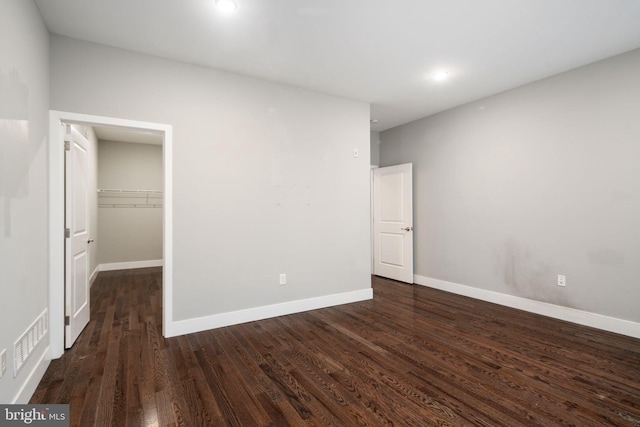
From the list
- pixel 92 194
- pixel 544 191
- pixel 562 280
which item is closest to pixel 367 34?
pixel 544 191

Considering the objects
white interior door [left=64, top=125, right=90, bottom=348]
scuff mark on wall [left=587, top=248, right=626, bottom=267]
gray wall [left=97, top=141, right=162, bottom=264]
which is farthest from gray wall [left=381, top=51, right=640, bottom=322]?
gray wall [left=97, top=141, right=162, bottom=264]

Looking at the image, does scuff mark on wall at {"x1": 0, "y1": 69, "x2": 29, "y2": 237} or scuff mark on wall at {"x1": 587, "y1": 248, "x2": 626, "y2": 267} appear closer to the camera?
scuff mark on wall at {"x1": 0, "y1": 69, "x2": 29, "y2": 237}

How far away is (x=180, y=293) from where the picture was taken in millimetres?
3164

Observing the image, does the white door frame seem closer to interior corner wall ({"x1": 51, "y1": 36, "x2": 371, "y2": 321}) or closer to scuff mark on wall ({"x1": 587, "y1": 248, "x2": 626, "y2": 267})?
interior corner wall ({"x1": 51, "y1": 36, "x2": 371, "y2": 321})

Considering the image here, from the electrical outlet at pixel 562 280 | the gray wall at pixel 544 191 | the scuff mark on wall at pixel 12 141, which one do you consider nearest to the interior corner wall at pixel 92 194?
the scuff mark on wall at pixel 12 141

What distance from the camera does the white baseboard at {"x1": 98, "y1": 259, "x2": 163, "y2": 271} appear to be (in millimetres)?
6585

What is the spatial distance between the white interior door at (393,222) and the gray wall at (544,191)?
0.29 metres

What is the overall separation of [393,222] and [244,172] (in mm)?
3071

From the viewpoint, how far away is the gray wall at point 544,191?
313 centimetres

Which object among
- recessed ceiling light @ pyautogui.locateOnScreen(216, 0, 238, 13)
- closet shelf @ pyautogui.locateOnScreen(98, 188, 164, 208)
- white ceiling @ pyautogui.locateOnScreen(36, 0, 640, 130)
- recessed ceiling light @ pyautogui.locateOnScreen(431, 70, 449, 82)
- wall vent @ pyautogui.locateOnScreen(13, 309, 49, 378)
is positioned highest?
recessed ceiling light @ pyautogui.locateOnScreen(431, 70, 449, 82)

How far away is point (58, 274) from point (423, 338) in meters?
3.35

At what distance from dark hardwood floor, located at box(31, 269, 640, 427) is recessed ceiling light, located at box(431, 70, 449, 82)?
2.83 m

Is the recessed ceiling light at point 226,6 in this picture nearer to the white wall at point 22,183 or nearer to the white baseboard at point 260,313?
the white wall at point 22,183

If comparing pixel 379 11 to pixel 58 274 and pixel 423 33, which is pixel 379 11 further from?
pixel 58 274
